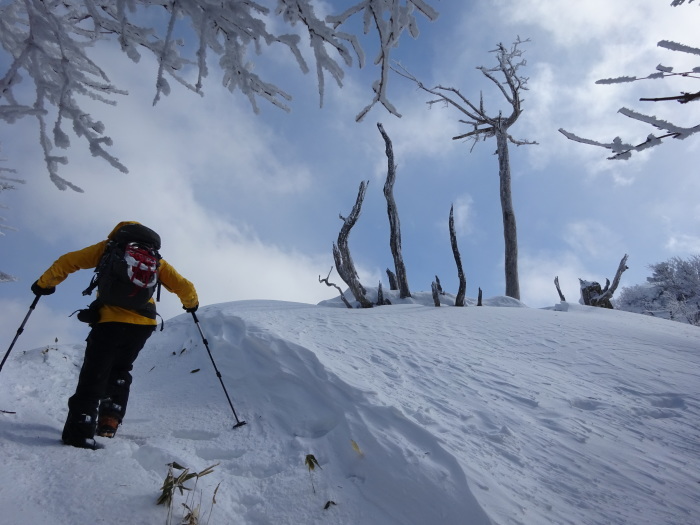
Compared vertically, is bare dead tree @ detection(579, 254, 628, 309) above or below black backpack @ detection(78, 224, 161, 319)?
above

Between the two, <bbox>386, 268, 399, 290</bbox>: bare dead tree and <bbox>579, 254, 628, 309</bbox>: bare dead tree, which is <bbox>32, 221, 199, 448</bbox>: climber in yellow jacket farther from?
<bbox>579, 254, 628, 309</bbox>: bare dead tree

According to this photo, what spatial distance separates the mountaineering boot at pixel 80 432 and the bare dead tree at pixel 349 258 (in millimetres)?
5836

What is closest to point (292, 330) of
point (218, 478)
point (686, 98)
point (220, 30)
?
point (218, 478)

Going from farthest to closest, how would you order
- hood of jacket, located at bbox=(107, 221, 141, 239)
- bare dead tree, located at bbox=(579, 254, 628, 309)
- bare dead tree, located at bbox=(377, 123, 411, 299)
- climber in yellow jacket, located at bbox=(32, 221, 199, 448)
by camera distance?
1. bare dead tree, located at bbox=(579, 254, 628, 309)
2. bare dead tree, located at bbox=(377, 123, 411, 299)
3. hood of jacket, located at bbox=(107, 221, 141, 239)
4. climber in yellow jacket, located at bbox=(32, 221, 199, 448)

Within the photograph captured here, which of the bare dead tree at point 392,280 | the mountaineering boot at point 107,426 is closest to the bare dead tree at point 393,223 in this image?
the bare dead tree at point 392,280

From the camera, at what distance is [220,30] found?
87.9 inches

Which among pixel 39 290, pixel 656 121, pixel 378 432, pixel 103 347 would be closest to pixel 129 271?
pixel 103 347

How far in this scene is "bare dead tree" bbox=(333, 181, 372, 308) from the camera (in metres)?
8.13

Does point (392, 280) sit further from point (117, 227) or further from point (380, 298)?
point (117, 227)

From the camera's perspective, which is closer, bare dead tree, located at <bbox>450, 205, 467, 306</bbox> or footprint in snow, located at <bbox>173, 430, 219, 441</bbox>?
footprint in snow, located at <bbox>173, 430, 219, 441</bbox>

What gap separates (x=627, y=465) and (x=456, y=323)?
319cm

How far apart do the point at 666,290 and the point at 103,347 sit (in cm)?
2295

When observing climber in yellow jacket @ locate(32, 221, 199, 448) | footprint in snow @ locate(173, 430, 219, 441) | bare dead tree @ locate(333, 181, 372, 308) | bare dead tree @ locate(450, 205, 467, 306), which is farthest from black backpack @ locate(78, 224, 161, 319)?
bare dead tree @ locate(450, 205, 467, 306)

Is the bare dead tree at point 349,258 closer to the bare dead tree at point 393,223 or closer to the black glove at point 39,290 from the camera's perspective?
the bare dead tree at point 393,223
